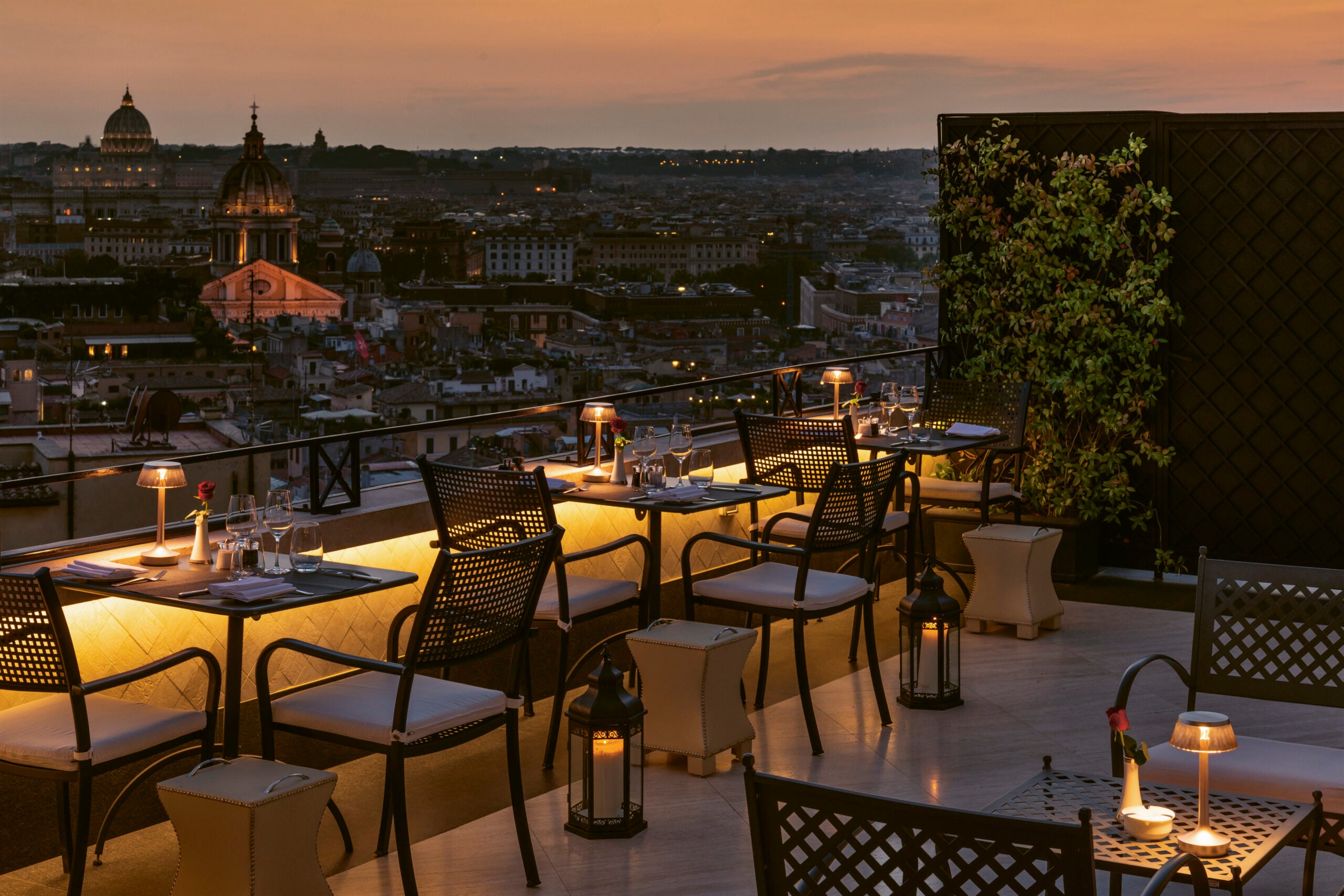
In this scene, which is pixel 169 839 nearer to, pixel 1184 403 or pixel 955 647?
pixel 955 647

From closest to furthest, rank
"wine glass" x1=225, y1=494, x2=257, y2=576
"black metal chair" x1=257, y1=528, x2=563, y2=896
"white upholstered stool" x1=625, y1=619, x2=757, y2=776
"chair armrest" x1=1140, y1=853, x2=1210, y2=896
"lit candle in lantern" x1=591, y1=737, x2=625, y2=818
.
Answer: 1. "chair armrest" x1=1140, y1=853, x2=1210, y2=896
2. "black metal chair" x1=257, y1=528, x2=563, y2=896
3. "wine glass" x1=225, y1=494, x2=257, y2=576
4. "lit candle in lantern" x1=591, y1=737, x2=625, y2=818
5. "white upholstered stool" x1=625, y1=619, x2=757, y2=776

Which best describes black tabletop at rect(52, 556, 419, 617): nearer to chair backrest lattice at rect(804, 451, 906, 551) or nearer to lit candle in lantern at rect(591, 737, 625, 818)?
lit candle in lantern at rect(591, 737, 625, 818)

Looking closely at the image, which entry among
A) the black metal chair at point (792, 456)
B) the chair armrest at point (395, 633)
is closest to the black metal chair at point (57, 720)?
the chair armrest at point (395, 633)

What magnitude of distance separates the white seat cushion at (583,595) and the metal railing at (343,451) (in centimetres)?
59

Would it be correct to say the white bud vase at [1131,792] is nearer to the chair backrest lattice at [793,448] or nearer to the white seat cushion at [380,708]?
the white seat cushion at [380,708]

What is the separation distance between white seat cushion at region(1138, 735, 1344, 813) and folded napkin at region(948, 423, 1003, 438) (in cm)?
310

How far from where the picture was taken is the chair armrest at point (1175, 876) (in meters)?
2.09

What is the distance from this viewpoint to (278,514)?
11.7ft

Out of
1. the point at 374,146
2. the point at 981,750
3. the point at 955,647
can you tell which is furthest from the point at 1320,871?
the point at 374,146

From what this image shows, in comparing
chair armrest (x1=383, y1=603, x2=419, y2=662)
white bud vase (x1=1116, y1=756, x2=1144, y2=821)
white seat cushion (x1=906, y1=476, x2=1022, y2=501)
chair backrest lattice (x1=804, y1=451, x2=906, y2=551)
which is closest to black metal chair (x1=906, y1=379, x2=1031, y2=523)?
white seat cushion (x1=906, y1=476, x2=1022, y2=501)

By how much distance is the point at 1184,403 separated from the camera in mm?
6629

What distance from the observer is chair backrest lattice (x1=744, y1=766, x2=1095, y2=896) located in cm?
178

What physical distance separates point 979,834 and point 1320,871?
2.10 meters

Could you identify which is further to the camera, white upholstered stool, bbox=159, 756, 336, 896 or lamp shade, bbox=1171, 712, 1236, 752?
white upholstered stool, bbox=159, 756, 336, 896
